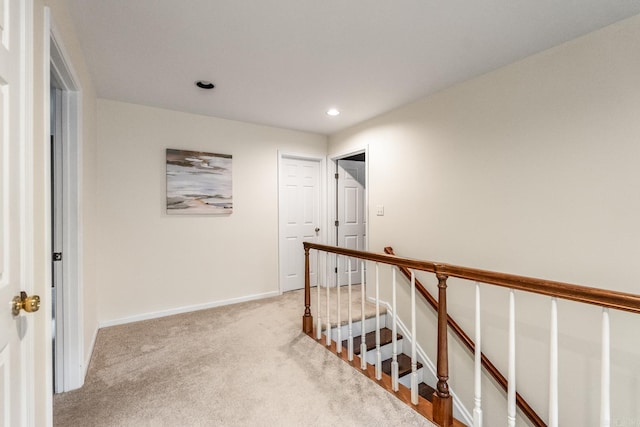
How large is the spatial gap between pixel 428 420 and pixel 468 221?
1613mm

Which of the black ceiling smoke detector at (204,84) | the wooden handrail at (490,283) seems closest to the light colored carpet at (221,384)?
the wooden handrail at (490,283)

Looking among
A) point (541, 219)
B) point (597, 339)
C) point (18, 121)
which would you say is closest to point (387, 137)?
point (541, 219)

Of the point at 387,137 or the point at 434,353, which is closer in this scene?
the point at 434,353

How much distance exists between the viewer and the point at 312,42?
1965mm

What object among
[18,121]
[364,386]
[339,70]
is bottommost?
[364,386]

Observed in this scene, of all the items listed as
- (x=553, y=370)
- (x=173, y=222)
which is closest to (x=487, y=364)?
(x=553, y=370)

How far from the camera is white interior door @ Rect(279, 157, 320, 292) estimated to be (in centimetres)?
408

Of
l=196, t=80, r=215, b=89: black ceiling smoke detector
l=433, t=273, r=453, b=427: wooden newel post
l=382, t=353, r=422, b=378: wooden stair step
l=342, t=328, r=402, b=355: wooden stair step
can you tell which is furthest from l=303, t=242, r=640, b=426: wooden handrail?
l=196, t=80, r=215, b=89: black ceiling smoke detector

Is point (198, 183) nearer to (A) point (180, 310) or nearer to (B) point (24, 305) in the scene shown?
(A) point (180, 310)

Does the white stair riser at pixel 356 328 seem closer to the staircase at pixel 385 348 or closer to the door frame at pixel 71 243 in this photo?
the staircase at pixel 385 348

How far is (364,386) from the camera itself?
190 centimetres

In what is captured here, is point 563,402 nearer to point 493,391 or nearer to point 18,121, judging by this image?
point 493,391

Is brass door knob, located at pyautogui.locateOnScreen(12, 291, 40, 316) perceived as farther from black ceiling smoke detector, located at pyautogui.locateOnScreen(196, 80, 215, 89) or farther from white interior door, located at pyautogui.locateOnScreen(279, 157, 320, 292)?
white interior door, located at pyautogui.locateOnScreen(279, 157, 320, 292)

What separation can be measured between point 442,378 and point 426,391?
1.54 m
